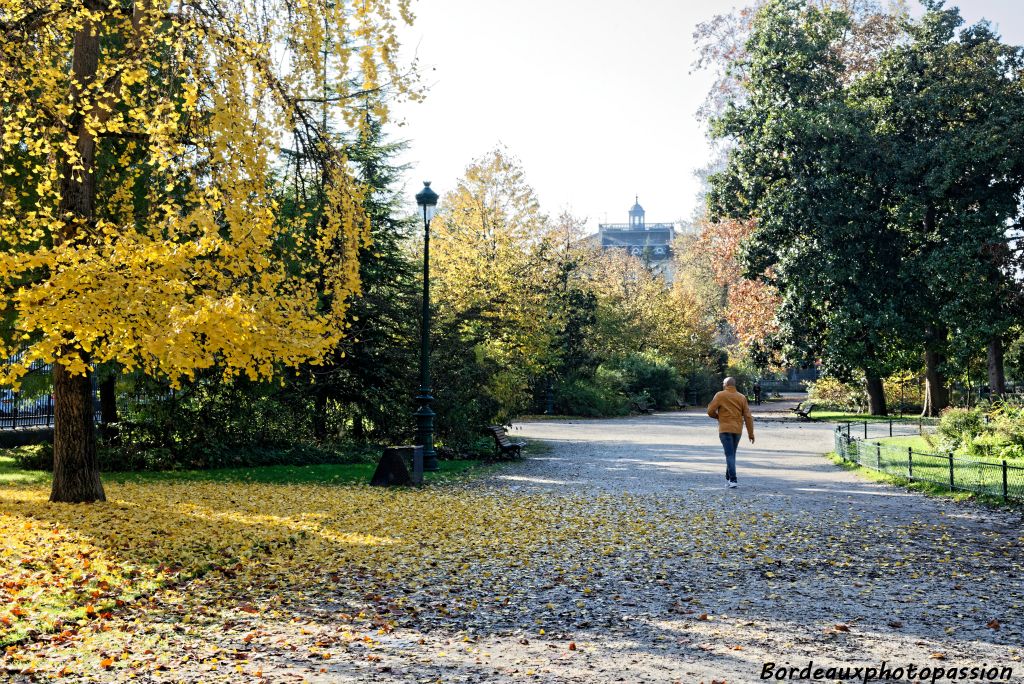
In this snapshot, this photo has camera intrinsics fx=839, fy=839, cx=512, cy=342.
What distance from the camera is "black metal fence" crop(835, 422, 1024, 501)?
36.4 ft

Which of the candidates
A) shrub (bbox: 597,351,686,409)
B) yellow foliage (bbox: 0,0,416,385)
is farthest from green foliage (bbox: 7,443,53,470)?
shrub (bbox: 597,351,686,409)

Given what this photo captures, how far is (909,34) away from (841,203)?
6737 millimetres

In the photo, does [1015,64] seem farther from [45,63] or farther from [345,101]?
[45,63]

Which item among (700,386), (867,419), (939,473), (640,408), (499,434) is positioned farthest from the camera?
(700,386)

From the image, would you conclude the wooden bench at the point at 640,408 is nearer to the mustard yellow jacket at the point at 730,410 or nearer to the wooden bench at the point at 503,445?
the wooden bench at the point at 503,445

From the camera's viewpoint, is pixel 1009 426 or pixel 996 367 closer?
pixel 1009 426

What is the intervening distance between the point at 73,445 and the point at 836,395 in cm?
3708

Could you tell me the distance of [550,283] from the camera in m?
36.0

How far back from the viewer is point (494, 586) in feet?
22.2

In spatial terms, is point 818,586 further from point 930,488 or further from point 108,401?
point 108,401

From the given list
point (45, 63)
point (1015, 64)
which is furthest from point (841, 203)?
point (45, 63)

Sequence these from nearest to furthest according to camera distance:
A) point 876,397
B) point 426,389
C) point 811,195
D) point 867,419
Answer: point 426,389, point 811,195, point 867,419, point 876,397

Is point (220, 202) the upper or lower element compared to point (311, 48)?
lower

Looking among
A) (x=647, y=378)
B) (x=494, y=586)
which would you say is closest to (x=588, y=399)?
(x=647, y=378)
